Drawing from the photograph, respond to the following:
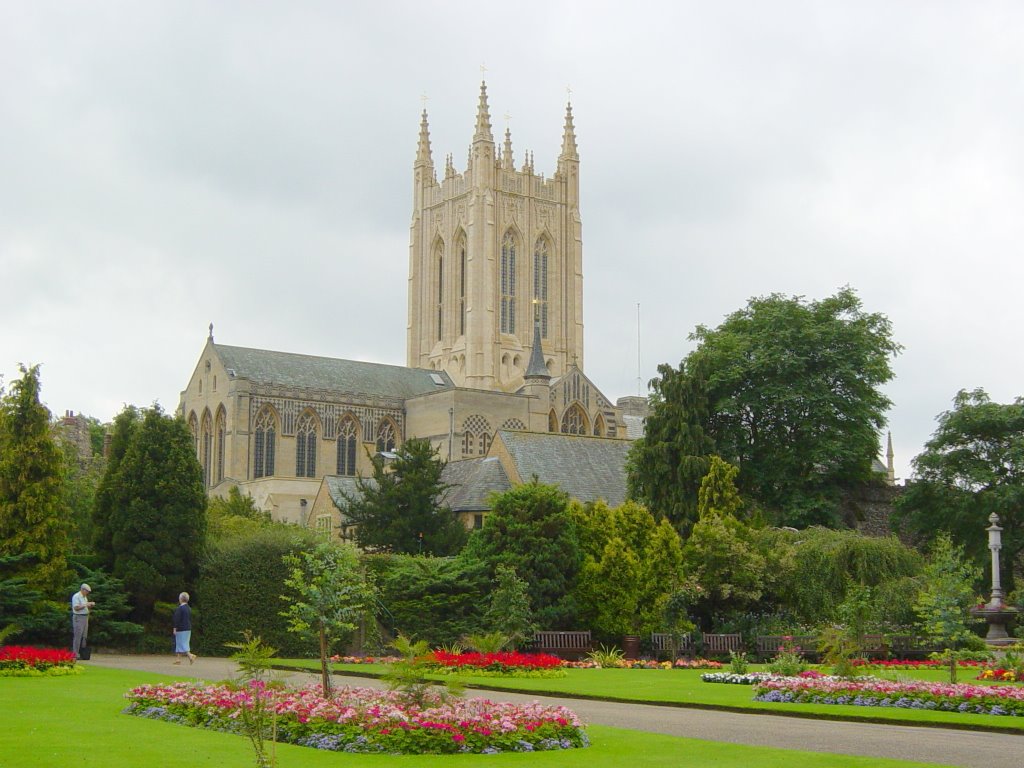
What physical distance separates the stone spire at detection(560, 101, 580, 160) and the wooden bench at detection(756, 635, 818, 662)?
82216 millimetres

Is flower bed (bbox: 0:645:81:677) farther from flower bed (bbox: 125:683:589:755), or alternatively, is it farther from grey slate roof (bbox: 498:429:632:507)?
grey slate roof (bbox: 498:429:632:507)

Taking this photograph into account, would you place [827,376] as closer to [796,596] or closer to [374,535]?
[796,596]

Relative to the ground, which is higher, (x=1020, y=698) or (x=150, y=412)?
(x=150, y=412)

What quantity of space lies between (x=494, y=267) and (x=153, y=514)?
240ft

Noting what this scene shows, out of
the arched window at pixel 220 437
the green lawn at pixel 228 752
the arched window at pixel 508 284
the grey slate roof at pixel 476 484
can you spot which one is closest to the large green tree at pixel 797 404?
the grey slate roof at pixel 476 484

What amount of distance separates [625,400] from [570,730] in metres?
81.4

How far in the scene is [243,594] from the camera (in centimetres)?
3078

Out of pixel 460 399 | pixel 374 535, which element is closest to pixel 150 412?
pixel 374 535

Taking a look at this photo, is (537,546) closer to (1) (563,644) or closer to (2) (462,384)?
(1) (563,644)

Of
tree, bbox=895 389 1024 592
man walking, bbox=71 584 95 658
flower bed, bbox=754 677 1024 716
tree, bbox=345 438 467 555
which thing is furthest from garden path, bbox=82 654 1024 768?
tree, bbox=895 389 1024 592

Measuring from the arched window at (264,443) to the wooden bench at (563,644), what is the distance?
50061 millimetres

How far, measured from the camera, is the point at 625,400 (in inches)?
3725

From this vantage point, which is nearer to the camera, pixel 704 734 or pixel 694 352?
pixel 704 734

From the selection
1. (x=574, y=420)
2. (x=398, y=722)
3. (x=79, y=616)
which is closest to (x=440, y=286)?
(x=574, y=420)
